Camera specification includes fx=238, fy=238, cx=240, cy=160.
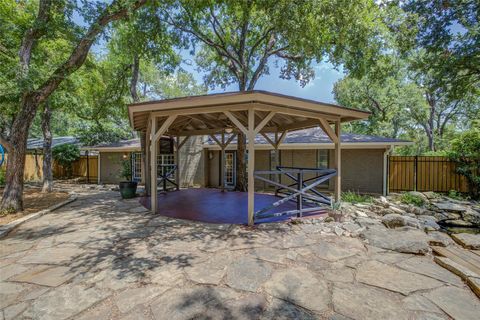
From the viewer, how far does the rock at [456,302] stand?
229 cm

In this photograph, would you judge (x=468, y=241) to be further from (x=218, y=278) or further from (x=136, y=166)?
(x=136, y=166)

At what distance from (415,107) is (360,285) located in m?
22.8

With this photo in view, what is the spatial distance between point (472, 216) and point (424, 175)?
393 cm

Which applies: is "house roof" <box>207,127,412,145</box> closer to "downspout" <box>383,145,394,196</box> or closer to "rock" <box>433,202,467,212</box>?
"downspout" <box>383,145,394,196</box>

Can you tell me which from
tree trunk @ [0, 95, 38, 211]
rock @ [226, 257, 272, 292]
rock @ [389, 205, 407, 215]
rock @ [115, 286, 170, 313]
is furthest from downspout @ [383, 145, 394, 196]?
tree trunk @ [0, 95, 38, 211]

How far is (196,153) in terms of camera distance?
13.1 metres

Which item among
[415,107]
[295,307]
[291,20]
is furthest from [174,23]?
[415,107]

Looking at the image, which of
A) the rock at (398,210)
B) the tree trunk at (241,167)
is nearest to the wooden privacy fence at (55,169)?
the tree trunk at (241,167)

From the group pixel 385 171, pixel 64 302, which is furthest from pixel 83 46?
pixel 385 171

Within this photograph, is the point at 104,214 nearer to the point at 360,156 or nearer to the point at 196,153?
the point at 196,153

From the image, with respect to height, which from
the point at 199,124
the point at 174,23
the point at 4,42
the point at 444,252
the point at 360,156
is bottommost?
the point at 444,252

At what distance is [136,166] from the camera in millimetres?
14016

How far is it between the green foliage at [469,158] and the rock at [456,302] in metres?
9.08

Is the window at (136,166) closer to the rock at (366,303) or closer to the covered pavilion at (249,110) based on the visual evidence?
the covered pavilion at (249,110)
